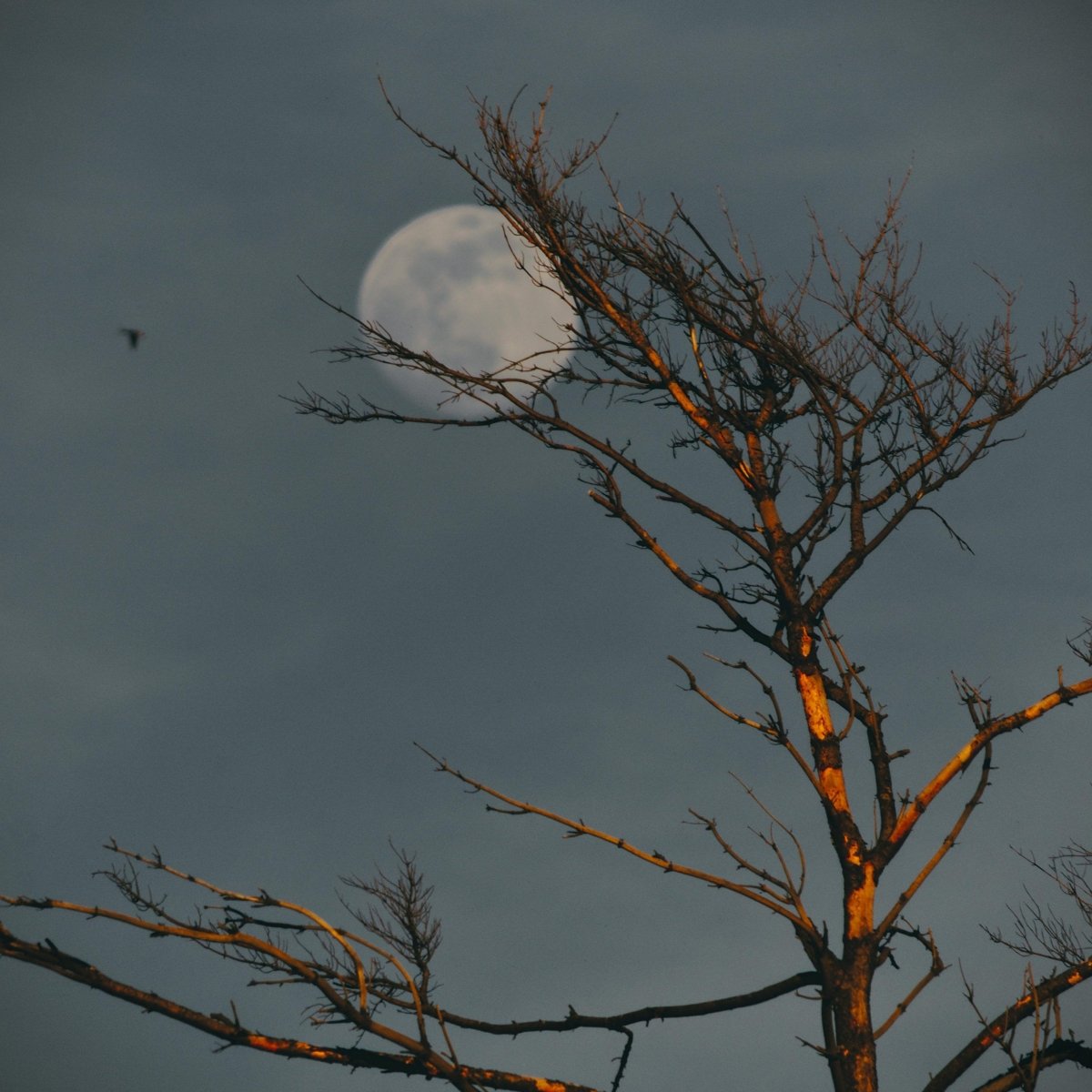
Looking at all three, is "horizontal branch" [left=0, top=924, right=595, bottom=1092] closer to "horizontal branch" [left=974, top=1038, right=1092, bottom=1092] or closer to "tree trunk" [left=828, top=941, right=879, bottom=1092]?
"tree trunk" [left=828, top=941, right=879, bottom=1092]

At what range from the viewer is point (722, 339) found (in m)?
7.53

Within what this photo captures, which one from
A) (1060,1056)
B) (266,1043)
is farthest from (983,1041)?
(266,1043)

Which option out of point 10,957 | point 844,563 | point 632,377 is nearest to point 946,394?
point 844,563

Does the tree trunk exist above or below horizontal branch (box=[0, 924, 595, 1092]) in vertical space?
above

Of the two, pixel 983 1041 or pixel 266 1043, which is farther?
pixel 983 1041

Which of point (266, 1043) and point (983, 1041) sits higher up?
point (983, 1041)

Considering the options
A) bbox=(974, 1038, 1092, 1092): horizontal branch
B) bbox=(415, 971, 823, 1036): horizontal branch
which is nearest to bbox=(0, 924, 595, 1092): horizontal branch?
bbox=(415, 971, 823, 1036): horizontal branch

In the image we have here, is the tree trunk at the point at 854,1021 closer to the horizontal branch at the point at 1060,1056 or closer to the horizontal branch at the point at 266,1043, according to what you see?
the horizontal branch at the point at 1060,1056

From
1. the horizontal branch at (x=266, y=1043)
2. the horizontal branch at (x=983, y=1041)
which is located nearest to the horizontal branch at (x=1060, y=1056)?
the horizontal branch at (x=983, y=1041)

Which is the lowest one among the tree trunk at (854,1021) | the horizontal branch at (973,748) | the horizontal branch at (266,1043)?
the horizontal branch at (266,1043)

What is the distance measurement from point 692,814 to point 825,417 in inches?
107

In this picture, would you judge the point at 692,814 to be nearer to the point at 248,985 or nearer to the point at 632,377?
the point at 248,985

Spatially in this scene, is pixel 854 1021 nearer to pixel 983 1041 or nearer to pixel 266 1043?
pixel 983 1041

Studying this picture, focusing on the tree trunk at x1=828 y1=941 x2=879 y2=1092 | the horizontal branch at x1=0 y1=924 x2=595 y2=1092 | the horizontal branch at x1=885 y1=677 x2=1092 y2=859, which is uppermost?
the horizontal branch at x1=885 y1=677 x2=1092 y2=859
